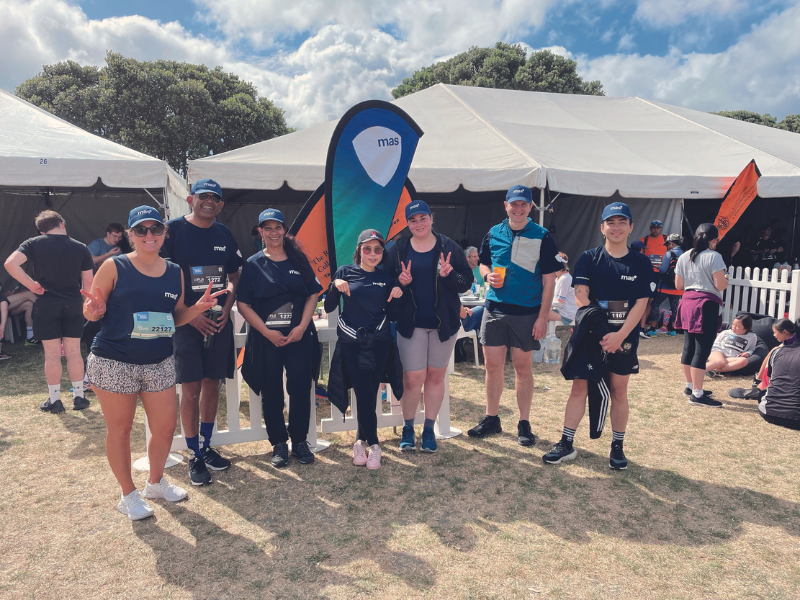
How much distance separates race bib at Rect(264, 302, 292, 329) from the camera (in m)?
3.26

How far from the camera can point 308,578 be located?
7.67 feet

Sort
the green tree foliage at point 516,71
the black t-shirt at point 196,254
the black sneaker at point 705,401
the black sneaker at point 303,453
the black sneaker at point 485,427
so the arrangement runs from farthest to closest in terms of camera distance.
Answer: the green tree foliage at point 516,71 → the black sneaker at point 705,401 → the black sneaker at point 485,427 → the black sneaker at point 303,453 → the black t-shirt at point 196,254

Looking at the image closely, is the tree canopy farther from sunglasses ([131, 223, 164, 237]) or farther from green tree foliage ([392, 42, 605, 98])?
sunglasses ([131, 223, 164, 237])

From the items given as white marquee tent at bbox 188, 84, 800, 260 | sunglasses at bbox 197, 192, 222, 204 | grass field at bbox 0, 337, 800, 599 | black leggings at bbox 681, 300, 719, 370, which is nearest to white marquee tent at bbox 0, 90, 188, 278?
white marquee tent at bbox 188, 84, 800, 260

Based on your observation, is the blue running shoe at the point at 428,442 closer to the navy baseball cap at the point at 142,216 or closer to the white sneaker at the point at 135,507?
the white sneaker at the point at 135,507

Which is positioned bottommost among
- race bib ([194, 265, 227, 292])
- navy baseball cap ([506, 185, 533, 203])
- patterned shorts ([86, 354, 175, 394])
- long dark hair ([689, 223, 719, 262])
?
patterned shorts ([86, 354, 175, 394])

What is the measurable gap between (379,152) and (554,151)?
5895mm

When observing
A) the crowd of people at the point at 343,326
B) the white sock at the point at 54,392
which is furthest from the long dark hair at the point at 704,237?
the white sock at the point at 54,392

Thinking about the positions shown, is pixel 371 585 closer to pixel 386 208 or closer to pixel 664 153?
pixel 386 208

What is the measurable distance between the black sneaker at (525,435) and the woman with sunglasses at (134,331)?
2454 mm

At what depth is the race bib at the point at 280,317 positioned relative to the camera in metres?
3.26

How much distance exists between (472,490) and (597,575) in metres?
0.95

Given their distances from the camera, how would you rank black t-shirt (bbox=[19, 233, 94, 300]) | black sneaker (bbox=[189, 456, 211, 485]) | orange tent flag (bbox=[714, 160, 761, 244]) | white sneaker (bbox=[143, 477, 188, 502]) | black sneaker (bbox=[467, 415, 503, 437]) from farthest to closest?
orange tent flag (bbox=[714, 160, 761, 244])
black t-shirt (bbox=[19, 233, 94, 300])
black sneaker (bbox=[467, 415, 503, 437])
black sneaker (bbox=[189, 456, 211, 485])
white sneaker (bbox=[143, 477, 188, 502])

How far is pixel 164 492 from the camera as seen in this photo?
301 centimetres
